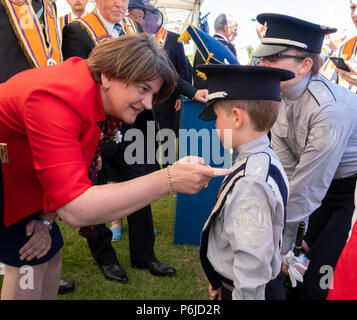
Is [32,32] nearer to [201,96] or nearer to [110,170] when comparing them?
[110,170]

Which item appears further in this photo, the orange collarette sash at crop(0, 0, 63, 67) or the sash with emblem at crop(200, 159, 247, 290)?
the orange collarette sash at crop(0, 0, 63, 67)

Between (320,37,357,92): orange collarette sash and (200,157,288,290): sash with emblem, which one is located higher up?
(200,157,288,290): sash with emblem

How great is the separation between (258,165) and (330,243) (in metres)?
1.01

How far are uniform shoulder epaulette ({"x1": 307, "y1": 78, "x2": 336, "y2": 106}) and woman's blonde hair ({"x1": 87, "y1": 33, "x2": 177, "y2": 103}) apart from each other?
0.89 m

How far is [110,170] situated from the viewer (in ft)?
10.4

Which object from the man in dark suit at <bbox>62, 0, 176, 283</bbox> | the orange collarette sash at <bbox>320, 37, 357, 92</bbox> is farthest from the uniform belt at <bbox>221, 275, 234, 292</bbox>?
the orange collarette sash at <bbox>320, 37, 357, 92</bbox>

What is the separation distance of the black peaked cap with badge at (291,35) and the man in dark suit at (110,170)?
119 centimetres

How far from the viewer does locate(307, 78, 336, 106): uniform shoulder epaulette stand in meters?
2.07

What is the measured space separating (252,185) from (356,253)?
0.43 metres

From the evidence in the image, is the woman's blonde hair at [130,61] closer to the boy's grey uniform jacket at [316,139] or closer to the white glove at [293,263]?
the boy's grey uniform jacket at [316,139]

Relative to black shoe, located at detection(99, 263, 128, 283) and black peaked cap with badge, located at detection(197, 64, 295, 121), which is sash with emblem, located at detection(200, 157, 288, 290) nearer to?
black peaked cap with badge, located at detection(197, 64, 295, 121)

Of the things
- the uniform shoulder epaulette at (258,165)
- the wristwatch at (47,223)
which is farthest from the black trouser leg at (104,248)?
the uniform shoulder epaulette at (258,165)

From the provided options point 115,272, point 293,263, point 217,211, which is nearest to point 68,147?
point 217,211
